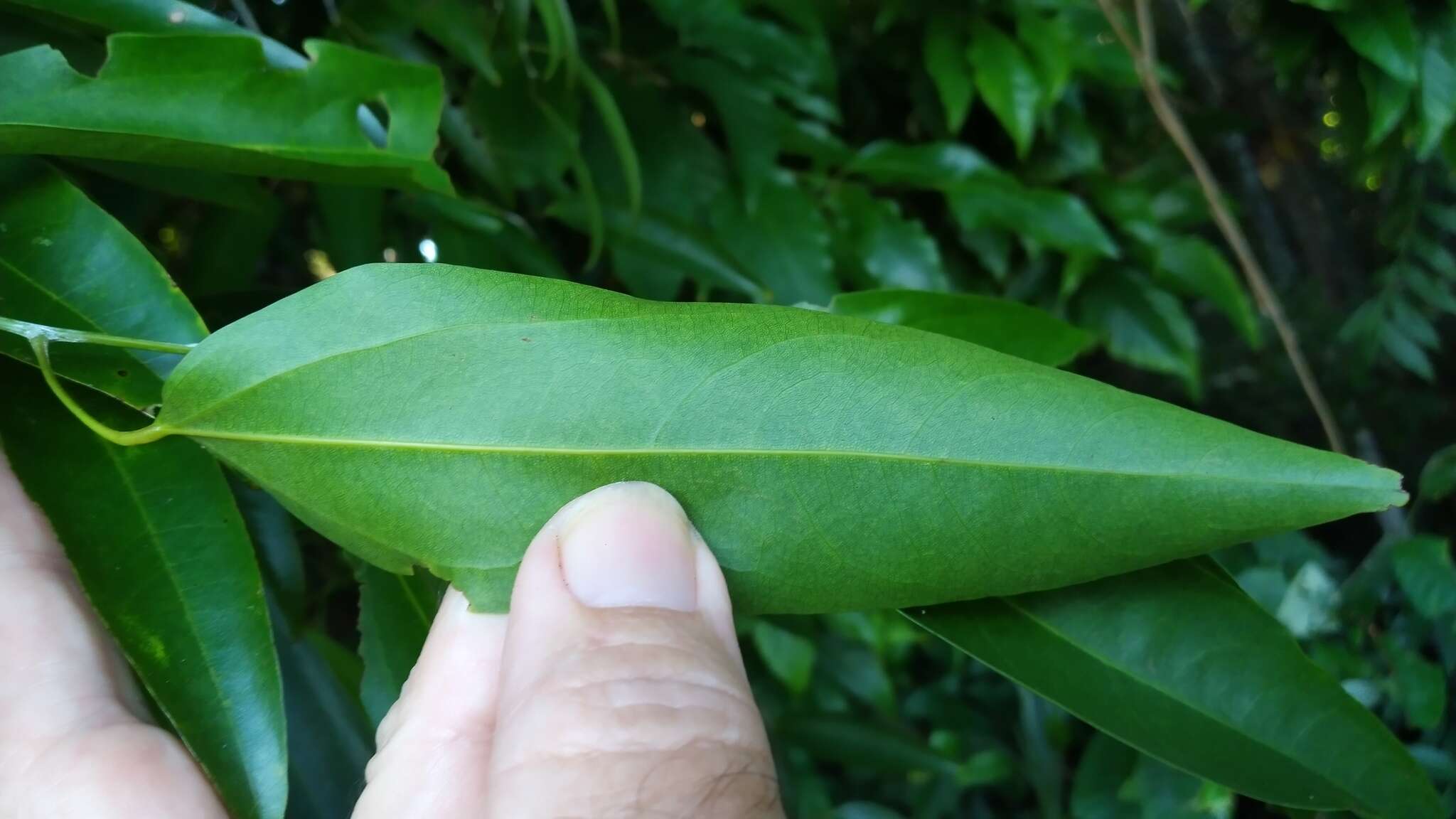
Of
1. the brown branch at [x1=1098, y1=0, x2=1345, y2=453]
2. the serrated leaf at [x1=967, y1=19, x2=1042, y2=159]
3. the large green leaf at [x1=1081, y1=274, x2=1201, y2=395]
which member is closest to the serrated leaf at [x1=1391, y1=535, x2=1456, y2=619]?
the brown branch at [x1=1098, y1=0, x2=1345, y2=453]

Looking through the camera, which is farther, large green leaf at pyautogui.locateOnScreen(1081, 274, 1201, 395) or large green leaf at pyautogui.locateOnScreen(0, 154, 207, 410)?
large green leaf at pyautogui.locateOnScreen(1081, 274, 1201, 395)

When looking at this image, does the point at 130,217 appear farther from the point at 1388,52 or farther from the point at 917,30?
the point at 1388,52

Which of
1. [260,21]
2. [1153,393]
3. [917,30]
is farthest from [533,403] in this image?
[1153,393]

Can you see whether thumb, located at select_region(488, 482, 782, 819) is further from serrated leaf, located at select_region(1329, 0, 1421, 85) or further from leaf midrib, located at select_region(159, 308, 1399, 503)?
serrated leaf, located at select_region(1329, 0, 1421, 85)

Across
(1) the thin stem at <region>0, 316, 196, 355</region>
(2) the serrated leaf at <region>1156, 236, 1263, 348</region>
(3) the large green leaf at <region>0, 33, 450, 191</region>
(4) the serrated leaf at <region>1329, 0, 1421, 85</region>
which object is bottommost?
(2) the serrated leaf at <region>1156, 236, 1263, 348</region>

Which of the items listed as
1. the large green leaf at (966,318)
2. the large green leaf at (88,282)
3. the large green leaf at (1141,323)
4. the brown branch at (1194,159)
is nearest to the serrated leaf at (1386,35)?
the brown branch at (1194,159)

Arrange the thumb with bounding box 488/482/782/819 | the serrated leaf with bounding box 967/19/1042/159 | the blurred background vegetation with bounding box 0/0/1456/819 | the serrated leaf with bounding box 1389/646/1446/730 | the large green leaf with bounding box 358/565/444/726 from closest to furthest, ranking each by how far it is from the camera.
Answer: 1. the thumb with bounding box 488/482/782/819
2. the large green leaf with bounding box 358/565/444/726
3. the blurred background vegetation with bounding box 0/0/1456/819
4. the serrated leaf with bounding box 1389/646/1446/730
5. the serrated leaf with bounding box 967/19/1042/159

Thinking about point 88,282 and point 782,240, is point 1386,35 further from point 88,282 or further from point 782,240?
point 88,282

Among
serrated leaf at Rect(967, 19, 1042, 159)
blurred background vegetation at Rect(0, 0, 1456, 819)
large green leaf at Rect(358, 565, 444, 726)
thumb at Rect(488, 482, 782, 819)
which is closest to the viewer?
thumb at Rect(488, 482, 782, 819)
